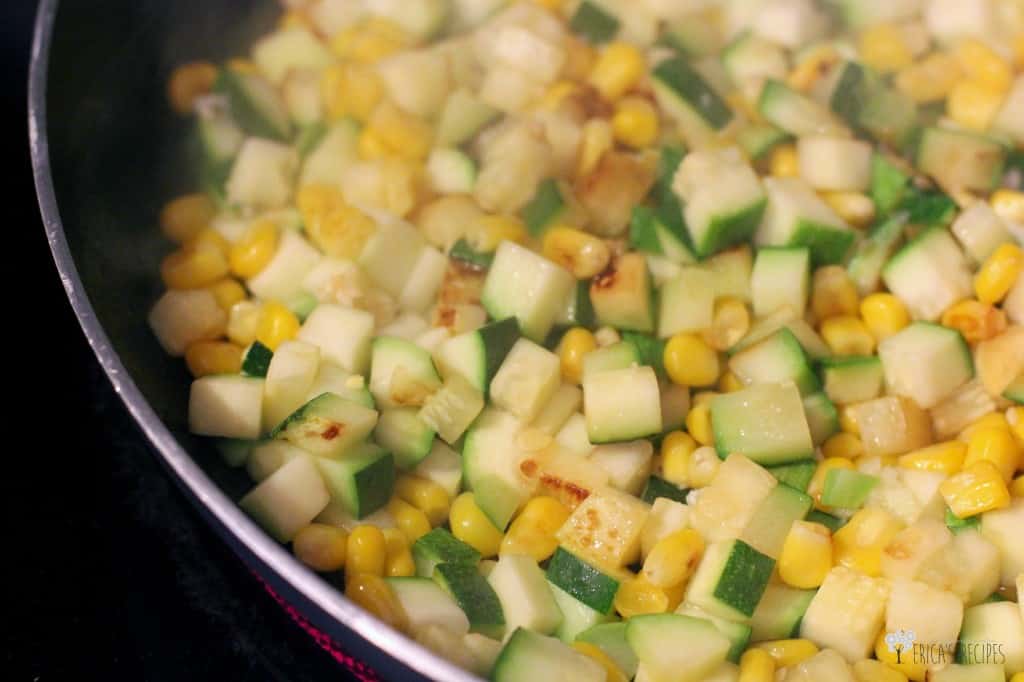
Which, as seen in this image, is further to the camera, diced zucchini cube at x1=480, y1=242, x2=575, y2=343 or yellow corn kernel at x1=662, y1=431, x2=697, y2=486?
diced zucchini cube at x1=480, y1=242, x2=575, y2=343

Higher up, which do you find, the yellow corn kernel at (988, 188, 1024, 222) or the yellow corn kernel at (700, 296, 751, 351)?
the yellow corn kernel at (988, 188, 1024, 222)

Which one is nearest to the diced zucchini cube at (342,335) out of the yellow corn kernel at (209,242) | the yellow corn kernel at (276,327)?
the yellow corn kernel at (276,327)

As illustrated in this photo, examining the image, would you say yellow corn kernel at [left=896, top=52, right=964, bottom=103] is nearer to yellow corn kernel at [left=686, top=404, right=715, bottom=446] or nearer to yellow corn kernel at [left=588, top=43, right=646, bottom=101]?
yellow corn kernel at [left=588, top=43, right=646, bottom=101]

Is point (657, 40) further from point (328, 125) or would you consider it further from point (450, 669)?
point (450, 669)

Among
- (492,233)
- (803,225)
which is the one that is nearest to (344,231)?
(492,233)

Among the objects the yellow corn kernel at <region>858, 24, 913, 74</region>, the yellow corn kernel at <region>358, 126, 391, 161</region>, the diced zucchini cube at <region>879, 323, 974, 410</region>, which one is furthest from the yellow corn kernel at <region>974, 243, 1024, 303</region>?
the yellow corn kernel at <region>358, 126, 391, 161</region>

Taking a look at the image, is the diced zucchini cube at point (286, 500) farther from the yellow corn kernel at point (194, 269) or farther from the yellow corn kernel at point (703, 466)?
the yellow corn kernel at point (703, 466)

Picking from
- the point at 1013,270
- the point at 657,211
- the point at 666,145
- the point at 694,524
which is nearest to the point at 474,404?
the point at 694,524
